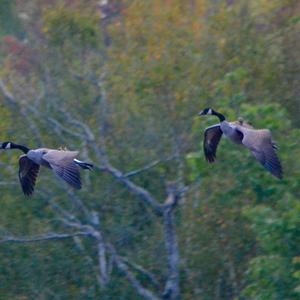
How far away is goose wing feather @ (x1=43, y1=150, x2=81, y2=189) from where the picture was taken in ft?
48.5

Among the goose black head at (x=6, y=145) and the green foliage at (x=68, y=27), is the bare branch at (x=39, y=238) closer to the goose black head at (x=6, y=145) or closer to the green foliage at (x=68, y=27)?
the goose black head at (x=6, y=145)

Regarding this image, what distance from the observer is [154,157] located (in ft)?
73.7

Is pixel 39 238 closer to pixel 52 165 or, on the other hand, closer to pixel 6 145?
pixel 6 145

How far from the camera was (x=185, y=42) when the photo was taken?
81.4 feet

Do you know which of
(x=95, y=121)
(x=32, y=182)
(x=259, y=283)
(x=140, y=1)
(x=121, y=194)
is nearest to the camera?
(x=32, y=182)

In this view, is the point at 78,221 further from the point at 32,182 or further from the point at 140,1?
the point at 140,1

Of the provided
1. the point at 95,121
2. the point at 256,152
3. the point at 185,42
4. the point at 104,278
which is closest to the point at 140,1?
the point at 185,42

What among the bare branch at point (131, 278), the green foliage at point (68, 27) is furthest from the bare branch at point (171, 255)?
the green foliage at point (68, 27)

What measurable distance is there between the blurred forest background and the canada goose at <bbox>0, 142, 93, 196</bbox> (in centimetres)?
290

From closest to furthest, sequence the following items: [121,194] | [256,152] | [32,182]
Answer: [256,152], [32,182], [121,194]

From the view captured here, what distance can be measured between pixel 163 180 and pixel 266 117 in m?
3.98

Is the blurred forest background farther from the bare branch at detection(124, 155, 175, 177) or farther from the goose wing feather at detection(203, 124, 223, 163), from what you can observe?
the goose wing feather at detection(203, 124, 223, 163)

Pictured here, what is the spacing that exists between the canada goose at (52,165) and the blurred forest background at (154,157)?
2.90m

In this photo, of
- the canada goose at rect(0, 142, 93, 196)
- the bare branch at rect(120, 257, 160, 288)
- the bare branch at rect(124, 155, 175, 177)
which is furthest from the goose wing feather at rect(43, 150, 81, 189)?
the bare branch at rect(124, 155, 175, 177)
